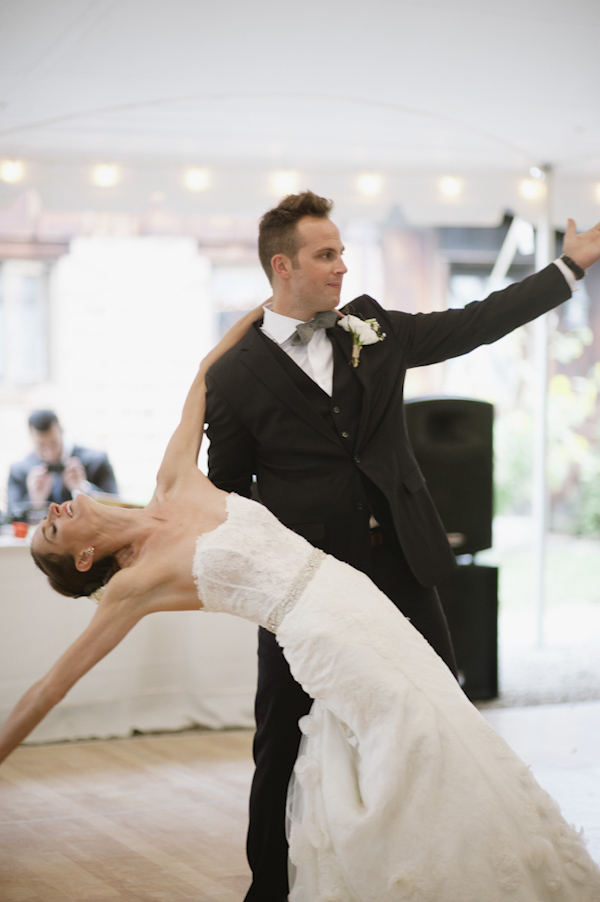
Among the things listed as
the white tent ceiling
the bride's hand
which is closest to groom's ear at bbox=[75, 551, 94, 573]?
the bride's hand

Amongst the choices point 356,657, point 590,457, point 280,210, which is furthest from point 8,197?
point 590,457

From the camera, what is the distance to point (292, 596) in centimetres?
216

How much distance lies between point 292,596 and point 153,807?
165cm

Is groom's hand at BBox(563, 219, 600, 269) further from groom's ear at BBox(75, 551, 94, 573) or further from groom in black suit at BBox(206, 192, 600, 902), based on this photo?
groom's ear at BBox(75, 551, 94, 573)

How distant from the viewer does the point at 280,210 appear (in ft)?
8.27

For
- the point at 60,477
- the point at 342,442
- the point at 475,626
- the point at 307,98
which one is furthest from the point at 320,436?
the point at 60,477

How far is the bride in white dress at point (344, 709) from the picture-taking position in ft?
6.45

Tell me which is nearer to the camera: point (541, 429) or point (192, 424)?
point (192, 424)

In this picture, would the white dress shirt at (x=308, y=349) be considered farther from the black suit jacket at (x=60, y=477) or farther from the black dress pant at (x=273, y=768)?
the black suit jacket at (x=60, y=477)

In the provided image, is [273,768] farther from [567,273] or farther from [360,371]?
[567,273]

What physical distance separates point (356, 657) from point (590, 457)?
29.4 ft

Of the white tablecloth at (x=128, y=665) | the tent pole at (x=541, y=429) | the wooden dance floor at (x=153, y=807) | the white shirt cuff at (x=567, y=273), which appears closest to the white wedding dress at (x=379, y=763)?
the wooden dance floor at (x=153, y=807)

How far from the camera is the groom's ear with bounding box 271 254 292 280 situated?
8.16ft

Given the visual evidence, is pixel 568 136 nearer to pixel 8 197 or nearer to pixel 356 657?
pixel 8 197
